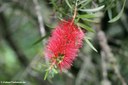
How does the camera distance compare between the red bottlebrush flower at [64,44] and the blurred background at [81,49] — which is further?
the blurred background at [81,49]

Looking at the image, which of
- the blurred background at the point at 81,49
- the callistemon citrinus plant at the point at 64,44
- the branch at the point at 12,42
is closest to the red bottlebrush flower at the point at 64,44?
the callistemon citrinus plant at the point at 64,44

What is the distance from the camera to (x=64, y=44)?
3.96 ft

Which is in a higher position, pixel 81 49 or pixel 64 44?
pixel 64 44

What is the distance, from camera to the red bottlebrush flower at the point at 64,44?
1.21 meters

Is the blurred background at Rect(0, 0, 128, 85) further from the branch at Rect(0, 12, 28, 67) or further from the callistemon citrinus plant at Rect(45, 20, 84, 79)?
the callistemon citrinus plant at Rect(45, 20, 84, 79)

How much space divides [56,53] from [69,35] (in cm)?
7

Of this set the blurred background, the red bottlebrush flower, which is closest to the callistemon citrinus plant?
the red bottlebrush flower

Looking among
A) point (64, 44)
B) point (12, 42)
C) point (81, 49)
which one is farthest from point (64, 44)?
point (12, 42)

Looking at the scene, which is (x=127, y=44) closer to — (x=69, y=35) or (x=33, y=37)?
(x=33, y=37)

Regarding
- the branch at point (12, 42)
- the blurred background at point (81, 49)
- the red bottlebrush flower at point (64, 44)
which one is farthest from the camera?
the branch at point (12, 42)

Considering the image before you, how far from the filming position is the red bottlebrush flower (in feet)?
3.96

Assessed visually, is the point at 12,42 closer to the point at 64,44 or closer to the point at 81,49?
the point at 81,49

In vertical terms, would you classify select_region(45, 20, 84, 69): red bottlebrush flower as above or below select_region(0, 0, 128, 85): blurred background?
above

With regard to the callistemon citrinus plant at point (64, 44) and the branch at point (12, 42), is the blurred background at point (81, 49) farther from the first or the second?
the callistemon citrinus plant at point (64, 44)
